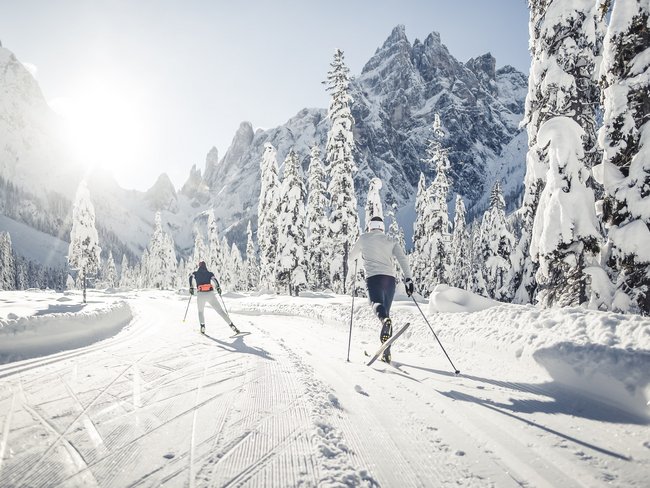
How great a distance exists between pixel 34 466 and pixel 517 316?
6.79 meters

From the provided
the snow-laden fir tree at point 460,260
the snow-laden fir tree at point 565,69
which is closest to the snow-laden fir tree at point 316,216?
the snow-laden fir tree at point 565,69

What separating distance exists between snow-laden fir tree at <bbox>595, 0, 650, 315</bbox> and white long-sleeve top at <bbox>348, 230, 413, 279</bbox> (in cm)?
541

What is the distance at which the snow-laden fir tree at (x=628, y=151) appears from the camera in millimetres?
7828

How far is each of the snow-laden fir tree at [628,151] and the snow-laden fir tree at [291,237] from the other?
85.8 ft

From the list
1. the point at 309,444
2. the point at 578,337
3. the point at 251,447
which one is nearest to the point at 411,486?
the point at 309,444

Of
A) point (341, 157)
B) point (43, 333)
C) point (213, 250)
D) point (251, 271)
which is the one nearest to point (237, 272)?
point (251, 271)

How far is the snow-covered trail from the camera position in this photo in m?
2.48

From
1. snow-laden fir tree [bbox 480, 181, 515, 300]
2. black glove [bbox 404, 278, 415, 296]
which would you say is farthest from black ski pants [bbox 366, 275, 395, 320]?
snow-laden fir tree [bbox 480, 181, 515, 300]

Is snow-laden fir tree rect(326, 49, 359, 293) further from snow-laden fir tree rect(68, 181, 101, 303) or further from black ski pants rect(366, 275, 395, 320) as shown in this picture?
snow-laden fir tree rect(68, 181, 101, 303)

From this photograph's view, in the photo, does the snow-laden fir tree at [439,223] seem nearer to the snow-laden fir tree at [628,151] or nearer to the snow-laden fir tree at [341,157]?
the snow-laden fir tree at [341,157]

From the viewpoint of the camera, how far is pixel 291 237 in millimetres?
33469

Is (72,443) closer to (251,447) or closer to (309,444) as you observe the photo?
(251,447)

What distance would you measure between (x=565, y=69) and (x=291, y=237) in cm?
2523

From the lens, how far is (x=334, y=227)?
99.3ft
